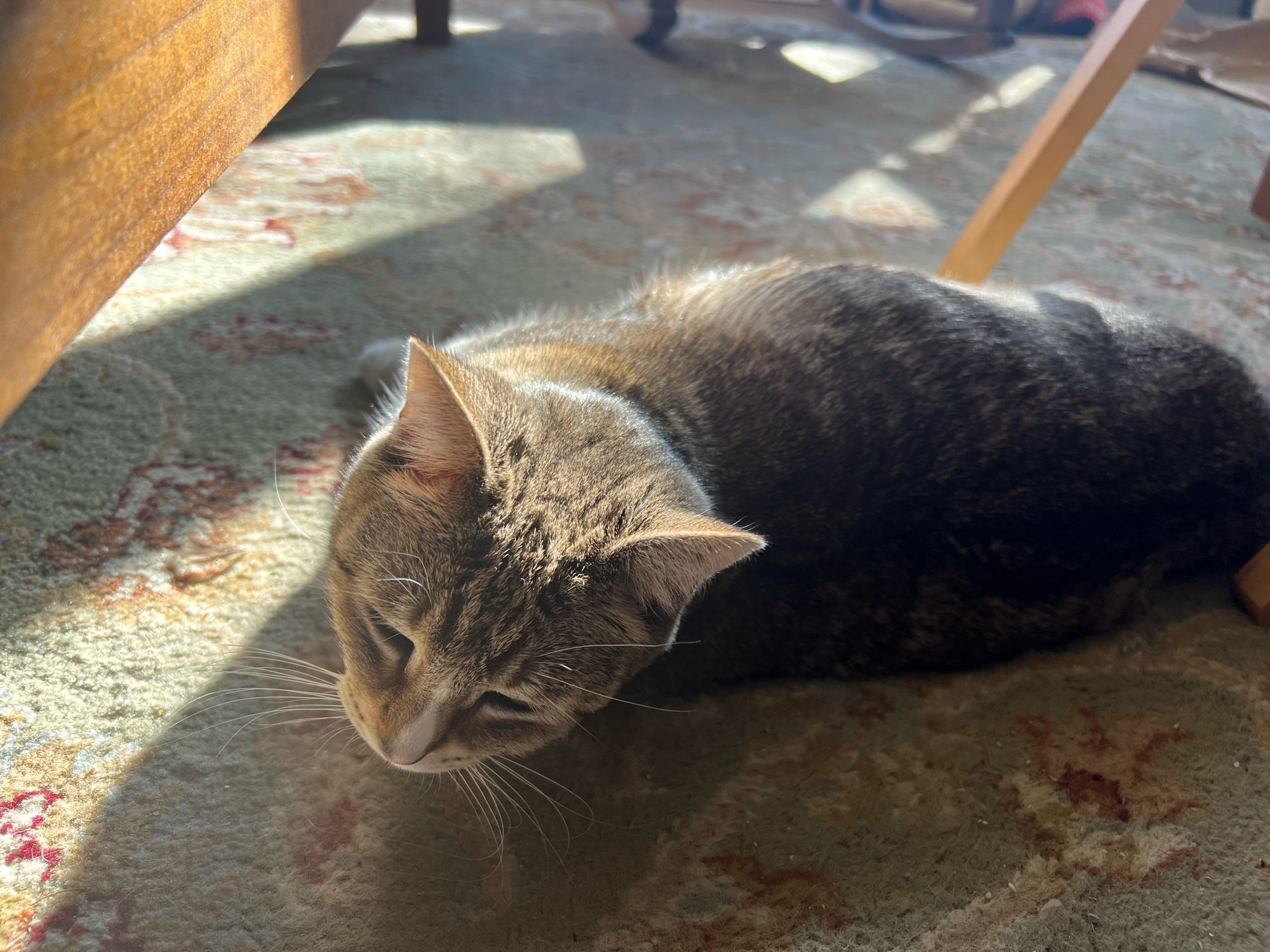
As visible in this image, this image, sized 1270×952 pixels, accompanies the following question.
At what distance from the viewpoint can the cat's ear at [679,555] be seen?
37.1 inches

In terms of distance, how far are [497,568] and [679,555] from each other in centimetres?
21

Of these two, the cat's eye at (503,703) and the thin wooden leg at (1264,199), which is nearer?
the cat's eye at (503,703)

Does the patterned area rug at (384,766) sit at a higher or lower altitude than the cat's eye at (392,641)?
lower

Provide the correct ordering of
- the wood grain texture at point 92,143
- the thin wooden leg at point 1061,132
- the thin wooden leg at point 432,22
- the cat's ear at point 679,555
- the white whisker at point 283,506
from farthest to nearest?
→ the thin wooden leg at point 432,22
the thin wooden leg at point 1061,132
the white whisker at point 283,506
the cat's ear at point 679,555
the wood grain texture at point 92,143

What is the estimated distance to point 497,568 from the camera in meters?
1.04

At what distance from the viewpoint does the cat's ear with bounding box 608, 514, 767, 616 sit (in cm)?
94

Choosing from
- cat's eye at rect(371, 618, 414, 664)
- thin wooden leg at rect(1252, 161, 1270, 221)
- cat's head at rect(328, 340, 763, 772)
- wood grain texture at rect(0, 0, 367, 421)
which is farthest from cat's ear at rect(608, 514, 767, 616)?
A: thin wooden leg at rect(1252, 161, 1270, 221)

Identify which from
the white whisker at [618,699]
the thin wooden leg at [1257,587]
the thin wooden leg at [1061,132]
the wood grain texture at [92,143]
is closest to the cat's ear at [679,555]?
the white whisker at [618,699]

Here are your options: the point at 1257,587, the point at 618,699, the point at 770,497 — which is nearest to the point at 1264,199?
the point at 1257,587

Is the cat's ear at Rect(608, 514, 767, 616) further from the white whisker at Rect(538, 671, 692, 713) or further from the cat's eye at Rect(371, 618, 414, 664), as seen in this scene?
the cat's eye at Rect(371, 618, 414, 664)

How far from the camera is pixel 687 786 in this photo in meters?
1.26

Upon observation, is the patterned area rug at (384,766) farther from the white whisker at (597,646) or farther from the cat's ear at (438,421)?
the cat's ear at (438,421)

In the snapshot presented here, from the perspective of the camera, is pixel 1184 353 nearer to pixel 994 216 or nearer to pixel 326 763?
pixel 994 216

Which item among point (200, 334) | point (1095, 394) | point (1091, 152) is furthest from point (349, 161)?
point (1091, 152)
